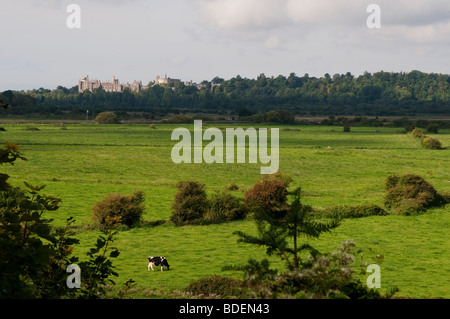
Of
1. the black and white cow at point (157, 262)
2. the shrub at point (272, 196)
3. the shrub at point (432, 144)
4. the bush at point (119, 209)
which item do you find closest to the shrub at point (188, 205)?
the bush at point (119, 209)

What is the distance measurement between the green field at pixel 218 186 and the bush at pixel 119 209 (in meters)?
0.96

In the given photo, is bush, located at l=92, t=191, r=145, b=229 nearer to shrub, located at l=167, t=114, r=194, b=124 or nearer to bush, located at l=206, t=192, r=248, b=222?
bush, located at l=206, t=192, r=248, b=222

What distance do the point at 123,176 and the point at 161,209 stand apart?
23.9 metres

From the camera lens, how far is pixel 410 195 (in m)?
47.3

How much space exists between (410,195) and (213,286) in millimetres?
28032

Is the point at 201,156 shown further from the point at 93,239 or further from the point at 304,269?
the point at 304,269

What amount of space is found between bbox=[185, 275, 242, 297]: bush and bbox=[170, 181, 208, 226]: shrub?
18135 millimetres

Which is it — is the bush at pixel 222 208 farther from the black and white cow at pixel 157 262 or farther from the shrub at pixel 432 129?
the shrub at pixel 432 129

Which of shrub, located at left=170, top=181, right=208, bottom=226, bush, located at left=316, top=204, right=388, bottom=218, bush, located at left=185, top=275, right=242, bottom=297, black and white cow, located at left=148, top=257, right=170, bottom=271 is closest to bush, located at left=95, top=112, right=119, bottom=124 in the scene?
shrub, located at left=170, top=181, right=208, bottom=226

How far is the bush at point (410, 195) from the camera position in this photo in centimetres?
4625

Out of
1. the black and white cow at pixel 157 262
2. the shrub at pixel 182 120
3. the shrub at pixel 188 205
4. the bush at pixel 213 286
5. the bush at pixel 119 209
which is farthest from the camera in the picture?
the shrub at pixel 182 120

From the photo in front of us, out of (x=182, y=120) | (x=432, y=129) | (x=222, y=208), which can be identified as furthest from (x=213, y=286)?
(x=182, y=120)

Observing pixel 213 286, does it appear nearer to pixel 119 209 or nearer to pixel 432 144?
pixel 119 209

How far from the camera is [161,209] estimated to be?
48281 mm
